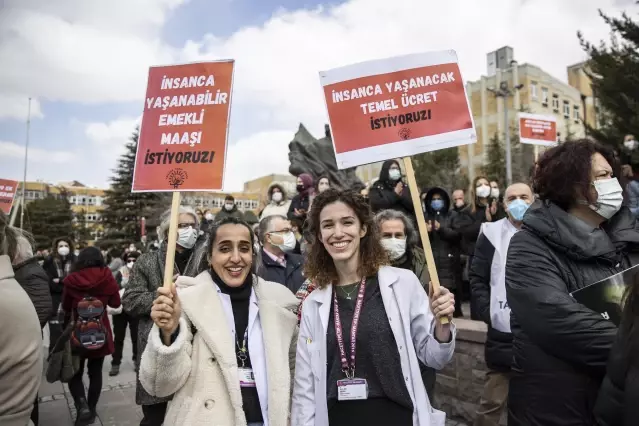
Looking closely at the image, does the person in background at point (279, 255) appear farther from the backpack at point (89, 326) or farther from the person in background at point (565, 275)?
the person in background at point (565, 275)

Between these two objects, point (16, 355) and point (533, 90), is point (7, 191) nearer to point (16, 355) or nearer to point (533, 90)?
point (16, 355)

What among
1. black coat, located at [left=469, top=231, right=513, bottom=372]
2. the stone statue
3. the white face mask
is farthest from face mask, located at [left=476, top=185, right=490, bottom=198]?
the stone statue

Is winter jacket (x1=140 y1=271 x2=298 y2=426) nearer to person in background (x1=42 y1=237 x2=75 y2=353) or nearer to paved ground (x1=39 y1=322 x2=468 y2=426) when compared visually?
paved ground (x1=39 y1=322 x2=468 y2=426)

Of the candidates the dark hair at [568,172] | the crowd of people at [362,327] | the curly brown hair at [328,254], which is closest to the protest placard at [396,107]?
the curly brown hair at [328,254]

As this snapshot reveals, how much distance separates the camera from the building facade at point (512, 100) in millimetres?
42719

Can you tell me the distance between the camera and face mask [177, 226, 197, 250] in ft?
14.5

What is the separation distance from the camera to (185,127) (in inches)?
115

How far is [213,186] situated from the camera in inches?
113

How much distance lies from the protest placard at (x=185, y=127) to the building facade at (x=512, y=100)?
1631 inches

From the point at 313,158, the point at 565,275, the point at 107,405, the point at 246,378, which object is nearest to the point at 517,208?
the point at 565,275

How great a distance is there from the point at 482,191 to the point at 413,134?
458 cm

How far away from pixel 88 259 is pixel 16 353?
4.10m

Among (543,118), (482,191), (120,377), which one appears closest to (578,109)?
(543,118)

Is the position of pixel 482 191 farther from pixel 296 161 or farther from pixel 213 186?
pixel 296 161
